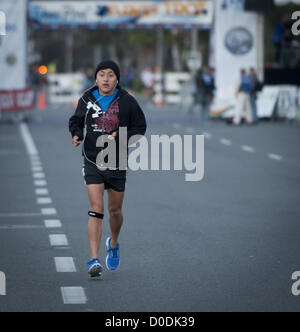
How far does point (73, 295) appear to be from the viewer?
26.5 ft

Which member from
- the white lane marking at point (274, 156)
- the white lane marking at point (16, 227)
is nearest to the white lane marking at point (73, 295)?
the white lane marking at point (16, 227)

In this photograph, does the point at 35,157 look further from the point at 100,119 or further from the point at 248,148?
the point at 100,119

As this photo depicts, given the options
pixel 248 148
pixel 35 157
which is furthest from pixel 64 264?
pixel 248 148

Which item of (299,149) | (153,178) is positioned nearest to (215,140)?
(299,149)

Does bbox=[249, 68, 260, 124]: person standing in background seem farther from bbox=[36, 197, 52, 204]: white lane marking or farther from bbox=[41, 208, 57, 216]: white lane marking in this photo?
bbox=[41, 208, 57, 216]: white lane marking

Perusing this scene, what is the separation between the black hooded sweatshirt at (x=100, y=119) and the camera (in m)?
8.89

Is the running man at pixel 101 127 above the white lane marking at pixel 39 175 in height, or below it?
above

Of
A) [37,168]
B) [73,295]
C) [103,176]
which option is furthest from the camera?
[37,168]

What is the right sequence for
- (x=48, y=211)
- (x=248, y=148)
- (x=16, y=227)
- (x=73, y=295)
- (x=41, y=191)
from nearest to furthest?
(x=73, y=295), (x=16, y=227), (x=48, y=211), (x=41, y=191), (x=248, y=148)

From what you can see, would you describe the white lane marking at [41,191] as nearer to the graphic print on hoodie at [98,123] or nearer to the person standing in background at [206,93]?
the graphic print on hoodie at [98,123]

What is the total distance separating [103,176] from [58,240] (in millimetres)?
2220

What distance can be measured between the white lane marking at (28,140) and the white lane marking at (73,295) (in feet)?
50.0

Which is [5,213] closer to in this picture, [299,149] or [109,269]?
[109,269]
